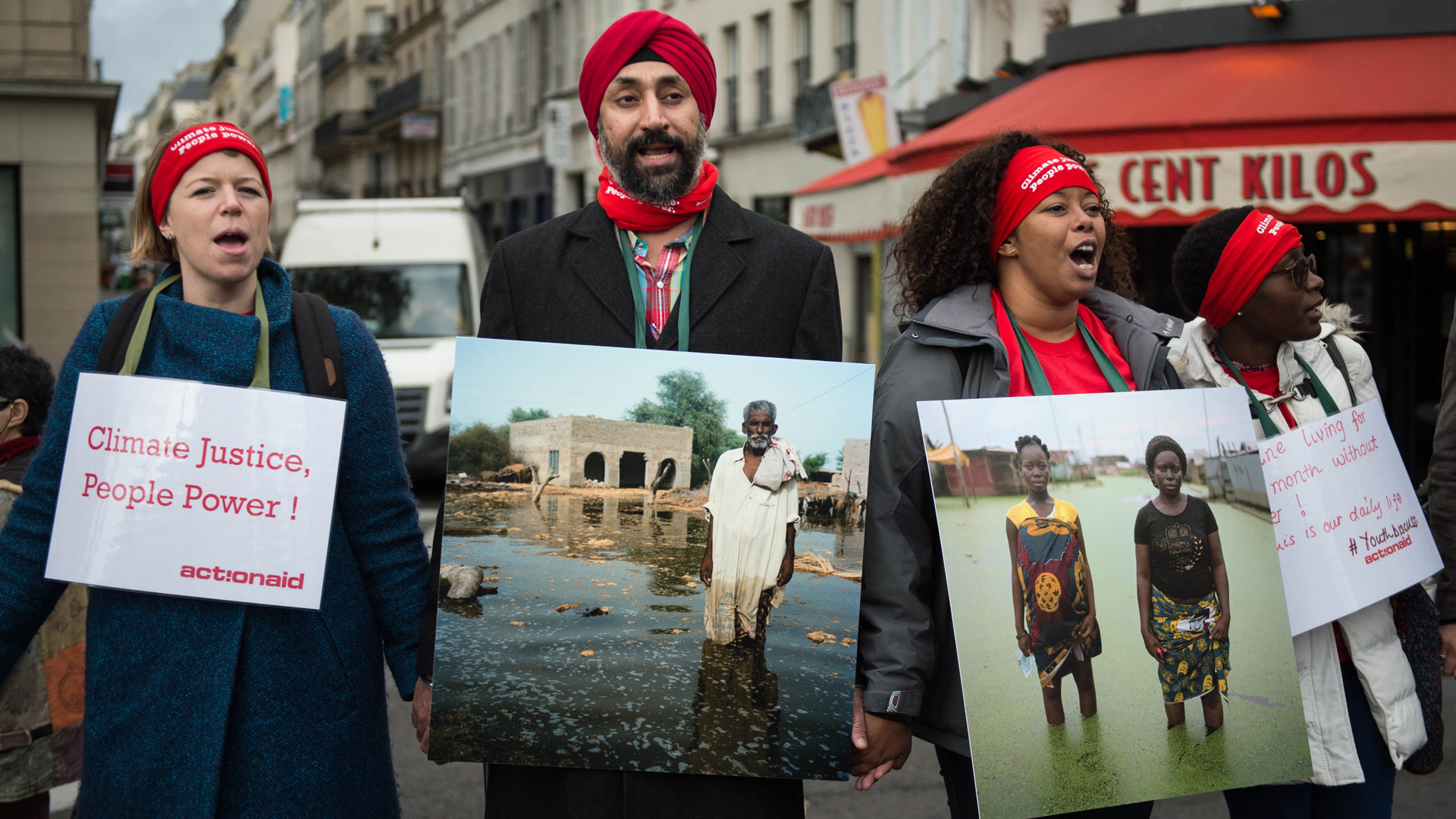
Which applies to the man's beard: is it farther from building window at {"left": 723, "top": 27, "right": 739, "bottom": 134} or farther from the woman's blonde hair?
building window at {"left": 723, "top": 27, "right": 739, "bottom": 134}

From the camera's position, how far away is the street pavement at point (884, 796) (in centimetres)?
468

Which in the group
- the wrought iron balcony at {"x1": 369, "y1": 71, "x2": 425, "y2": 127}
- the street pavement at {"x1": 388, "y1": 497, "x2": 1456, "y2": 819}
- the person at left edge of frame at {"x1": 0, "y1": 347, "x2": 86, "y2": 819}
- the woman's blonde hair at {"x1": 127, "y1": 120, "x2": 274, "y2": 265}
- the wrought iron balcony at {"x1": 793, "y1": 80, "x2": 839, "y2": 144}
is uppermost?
the wrought iron balcony at {"x1": 369, "y1": 71, "x2": 425, "y2": 127}

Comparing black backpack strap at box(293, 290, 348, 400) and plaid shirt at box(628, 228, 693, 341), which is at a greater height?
plaid shirt at box(628, 228, 693, 341)

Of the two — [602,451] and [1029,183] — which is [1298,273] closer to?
[1029,183]

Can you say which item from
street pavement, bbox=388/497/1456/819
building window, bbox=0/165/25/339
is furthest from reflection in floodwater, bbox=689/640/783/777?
building window, bbox=0/165/25/339

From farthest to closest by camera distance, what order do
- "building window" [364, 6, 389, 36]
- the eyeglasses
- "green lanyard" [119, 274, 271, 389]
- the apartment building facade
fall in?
"building window" [364, 6, 389, 36], the apartment building facade, the eyeglasses, "green lanyard" [119, 274, 271, 389]

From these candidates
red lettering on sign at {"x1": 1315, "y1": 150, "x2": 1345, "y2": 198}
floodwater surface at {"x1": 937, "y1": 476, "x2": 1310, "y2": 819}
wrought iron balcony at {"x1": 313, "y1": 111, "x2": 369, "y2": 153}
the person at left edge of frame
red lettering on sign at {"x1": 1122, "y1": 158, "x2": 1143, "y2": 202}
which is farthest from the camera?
wrought iron balcony at {"x1": 313, "y1": 111, "x2": 369, "y2": 153}

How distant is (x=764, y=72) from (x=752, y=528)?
24549mm

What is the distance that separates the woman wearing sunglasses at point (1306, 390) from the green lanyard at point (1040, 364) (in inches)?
10.0

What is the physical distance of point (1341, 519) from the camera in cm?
280

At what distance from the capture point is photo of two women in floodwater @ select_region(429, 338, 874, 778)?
2438 millimetres

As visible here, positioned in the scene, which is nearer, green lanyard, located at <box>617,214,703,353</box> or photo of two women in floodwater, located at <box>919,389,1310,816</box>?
photo of two women in floodwater, located at <box>919,389,1310,816</box>

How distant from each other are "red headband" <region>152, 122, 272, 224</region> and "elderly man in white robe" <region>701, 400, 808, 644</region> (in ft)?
3.71

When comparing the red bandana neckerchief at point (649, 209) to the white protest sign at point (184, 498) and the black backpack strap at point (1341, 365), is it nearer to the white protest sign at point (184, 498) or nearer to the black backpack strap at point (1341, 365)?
the white protest sign at point (184, 498)
